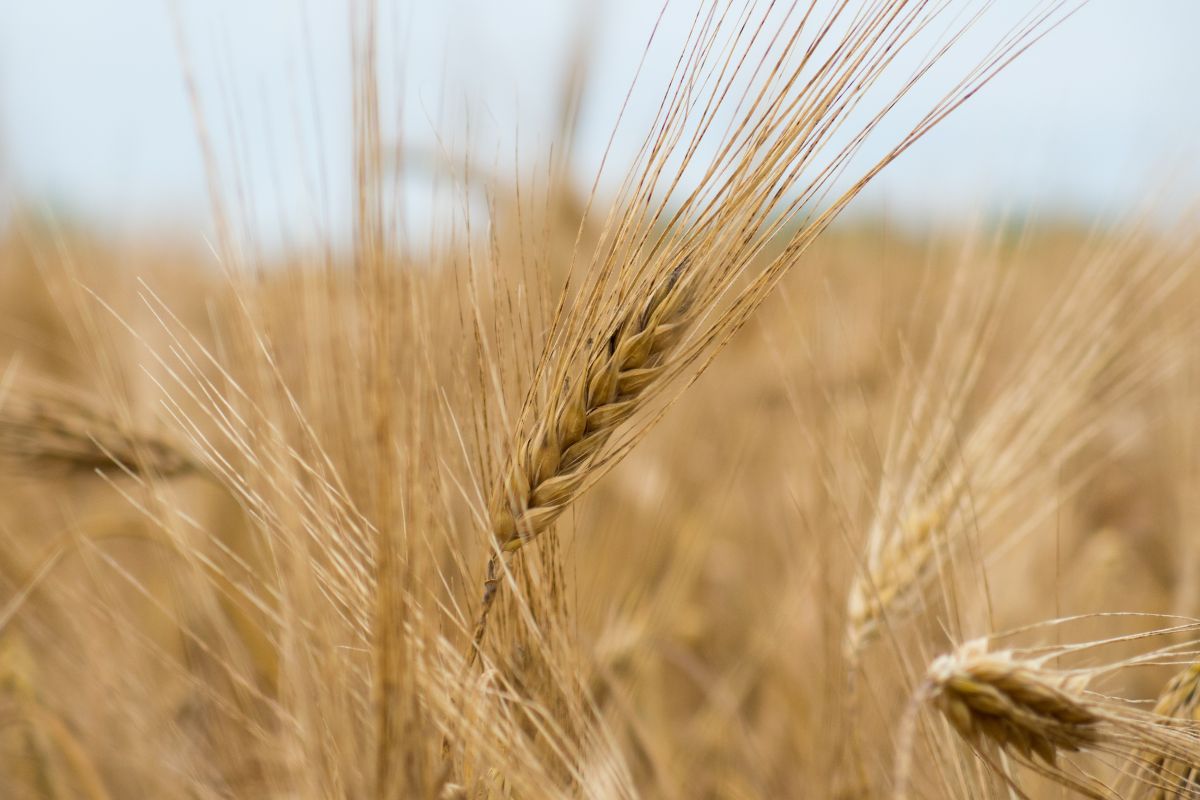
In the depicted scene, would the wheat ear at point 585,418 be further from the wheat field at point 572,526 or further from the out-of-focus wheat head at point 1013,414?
the out-of-focus wheat head at point 1013,414

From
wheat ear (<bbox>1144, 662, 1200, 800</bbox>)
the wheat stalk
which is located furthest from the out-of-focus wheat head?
the wheat stalk

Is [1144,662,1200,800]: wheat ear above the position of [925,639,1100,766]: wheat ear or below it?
below

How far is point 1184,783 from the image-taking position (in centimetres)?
53

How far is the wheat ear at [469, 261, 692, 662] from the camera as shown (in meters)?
0.53

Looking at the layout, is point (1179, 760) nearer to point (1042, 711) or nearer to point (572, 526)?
point (1042, 711)

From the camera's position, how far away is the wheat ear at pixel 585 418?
529 millimetres

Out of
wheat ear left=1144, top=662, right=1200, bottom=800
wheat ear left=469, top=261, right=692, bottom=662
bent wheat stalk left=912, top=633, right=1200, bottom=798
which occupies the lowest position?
wheat ear left=1144, top=662, right=1200, bottom=800

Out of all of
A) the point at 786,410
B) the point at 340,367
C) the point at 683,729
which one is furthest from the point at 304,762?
the point at 786,410

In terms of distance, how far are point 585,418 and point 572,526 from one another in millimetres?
138

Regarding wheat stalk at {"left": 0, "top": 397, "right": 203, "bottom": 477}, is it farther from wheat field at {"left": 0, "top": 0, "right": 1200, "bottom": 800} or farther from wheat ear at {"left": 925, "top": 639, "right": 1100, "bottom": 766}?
wheat ear at {"left": 925, "top": 639, "right": 1100, "bottom": 766}

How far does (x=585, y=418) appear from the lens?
1.78ft

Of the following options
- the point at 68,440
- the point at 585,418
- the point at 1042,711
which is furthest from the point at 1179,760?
the point at 68,440

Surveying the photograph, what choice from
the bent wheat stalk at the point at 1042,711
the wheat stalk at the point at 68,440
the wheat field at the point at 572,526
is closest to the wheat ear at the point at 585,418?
the wheat field at the point at 572,526

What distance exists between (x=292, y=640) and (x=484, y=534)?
0.13 m
